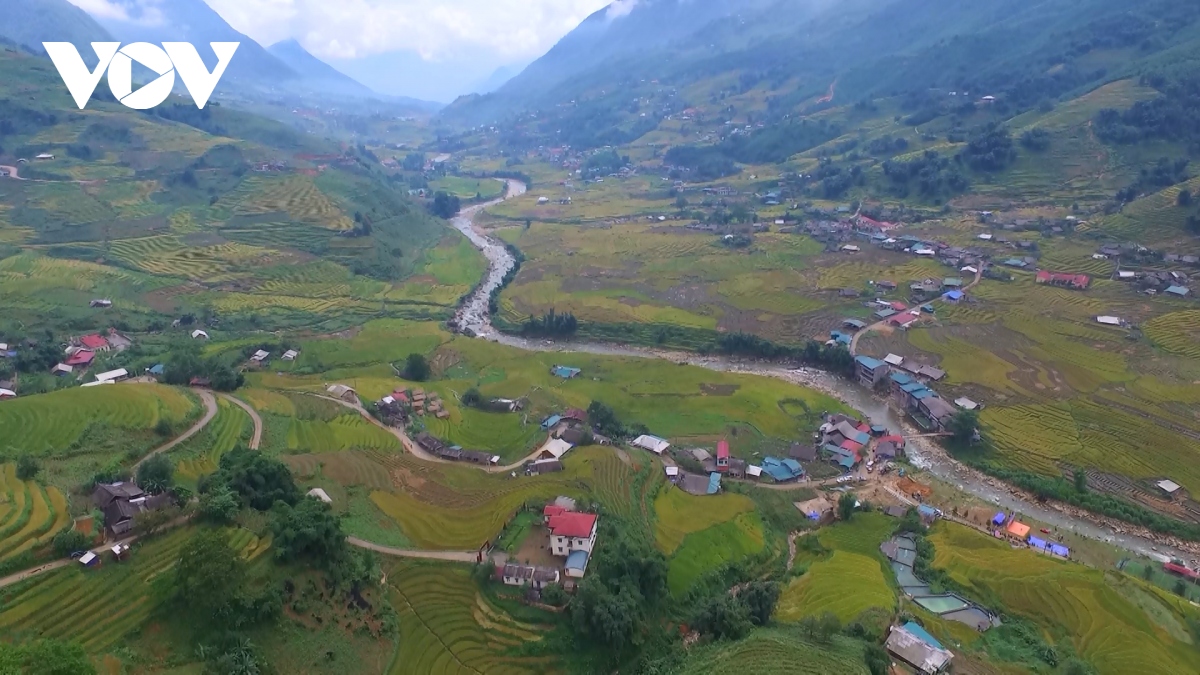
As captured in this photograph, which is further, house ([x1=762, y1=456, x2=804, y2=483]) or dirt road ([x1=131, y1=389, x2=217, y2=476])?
house ([x1=762, y1=456, x2=804, y2=483])

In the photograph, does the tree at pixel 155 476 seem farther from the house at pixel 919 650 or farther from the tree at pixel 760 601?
the house at pixel 919 650

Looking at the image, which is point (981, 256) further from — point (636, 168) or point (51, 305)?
point (51, 305)

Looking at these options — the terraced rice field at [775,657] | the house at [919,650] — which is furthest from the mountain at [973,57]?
the terraced rice field at [775,657]

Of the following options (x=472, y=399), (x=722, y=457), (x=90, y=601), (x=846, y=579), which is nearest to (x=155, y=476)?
(x=90, y=601)

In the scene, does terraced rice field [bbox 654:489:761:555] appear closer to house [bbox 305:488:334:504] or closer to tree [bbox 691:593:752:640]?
tree [bbox 691:593:752:640]

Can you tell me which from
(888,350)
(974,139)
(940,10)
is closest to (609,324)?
(888,350)

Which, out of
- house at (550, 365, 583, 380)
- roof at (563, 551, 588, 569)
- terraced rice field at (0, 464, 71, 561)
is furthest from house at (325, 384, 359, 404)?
Answer: roof at (563, 551, 588, 569)
